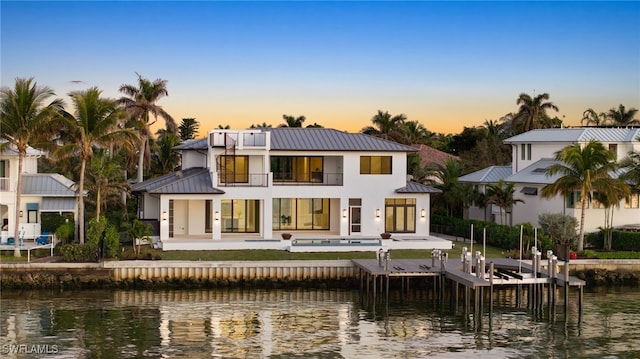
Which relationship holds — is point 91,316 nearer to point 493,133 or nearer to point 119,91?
point 119,91

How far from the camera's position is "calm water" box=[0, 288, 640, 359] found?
29.6 meters

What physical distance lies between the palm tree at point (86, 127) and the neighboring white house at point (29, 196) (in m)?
2.74

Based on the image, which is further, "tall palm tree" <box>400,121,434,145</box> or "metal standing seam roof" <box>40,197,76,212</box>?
"tall palm tree" <box>400,121,434,145</box>

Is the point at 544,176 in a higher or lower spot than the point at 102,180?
higher

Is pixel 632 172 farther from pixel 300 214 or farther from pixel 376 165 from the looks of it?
pixel 300 214

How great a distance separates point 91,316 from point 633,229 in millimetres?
31506

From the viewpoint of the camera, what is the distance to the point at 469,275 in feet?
122

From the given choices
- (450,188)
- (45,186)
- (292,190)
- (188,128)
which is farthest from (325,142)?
(188,128)

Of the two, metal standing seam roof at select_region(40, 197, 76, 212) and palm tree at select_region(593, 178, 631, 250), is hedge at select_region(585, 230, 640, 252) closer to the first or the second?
palm tree at select_region(593, 178, 631, 250)

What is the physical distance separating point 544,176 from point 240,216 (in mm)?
19358

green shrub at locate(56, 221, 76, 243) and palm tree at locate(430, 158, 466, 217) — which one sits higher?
palm tree at locate(430, 158, 466, 217)

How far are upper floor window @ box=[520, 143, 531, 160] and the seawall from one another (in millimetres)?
17159

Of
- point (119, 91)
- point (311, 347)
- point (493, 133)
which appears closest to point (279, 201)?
point (119, 91)

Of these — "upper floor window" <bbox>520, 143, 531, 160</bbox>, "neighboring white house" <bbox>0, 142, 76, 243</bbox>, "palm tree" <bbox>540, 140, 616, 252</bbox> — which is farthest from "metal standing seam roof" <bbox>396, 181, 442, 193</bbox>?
"neighboring white house" <bbox>0, 142, 76, 243</bbox>
